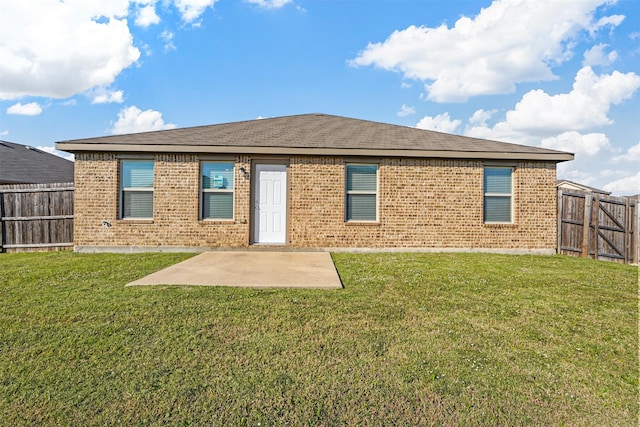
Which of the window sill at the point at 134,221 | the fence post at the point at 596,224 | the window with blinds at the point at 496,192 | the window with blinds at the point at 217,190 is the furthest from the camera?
the window with blinds at the point at 496,192

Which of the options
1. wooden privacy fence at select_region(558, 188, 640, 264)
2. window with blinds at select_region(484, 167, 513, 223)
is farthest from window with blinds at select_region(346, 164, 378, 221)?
wooden privacy fence at select_region(558, 188, 640, 264)

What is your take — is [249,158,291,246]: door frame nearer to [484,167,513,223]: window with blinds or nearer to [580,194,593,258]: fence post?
[484,167,513,223]: window with blinds

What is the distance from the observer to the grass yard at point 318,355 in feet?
7.78

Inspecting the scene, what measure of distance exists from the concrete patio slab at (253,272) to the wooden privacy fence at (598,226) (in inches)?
272

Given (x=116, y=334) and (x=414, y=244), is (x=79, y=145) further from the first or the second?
(x=414, y=244)

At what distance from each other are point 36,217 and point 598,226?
15.7m

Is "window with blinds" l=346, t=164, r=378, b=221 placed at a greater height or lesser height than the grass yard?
greater

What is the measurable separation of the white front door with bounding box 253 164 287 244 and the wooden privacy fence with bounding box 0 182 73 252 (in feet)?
17.5

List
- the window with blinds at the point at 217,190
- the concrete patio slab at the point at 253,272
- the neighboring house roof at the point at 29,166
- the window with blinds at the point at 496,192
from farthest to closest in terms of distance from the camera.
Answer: the neighboring house roof at the point at 29,166 < the window with blinds at the point at 496,192 < the window with blinds at the point at 217,190 < the concrete patio slab at the point at 253,272

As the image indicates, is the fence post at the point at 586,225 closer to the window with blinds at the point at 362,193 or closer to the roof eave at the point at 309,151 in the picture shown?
the roof eave at the point at 309,151

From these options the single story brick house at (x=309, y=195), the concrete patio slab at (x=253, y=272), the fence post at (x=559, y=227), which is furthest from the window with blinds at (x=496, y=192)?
the concrete patio slab at (x=253, y=272)

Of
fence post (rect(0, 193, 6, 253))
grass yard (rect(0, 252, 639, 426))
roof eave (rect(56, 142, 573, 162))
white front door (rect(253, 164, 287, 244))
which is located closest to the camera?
grass yard (rect(0, 252, 639, 426))

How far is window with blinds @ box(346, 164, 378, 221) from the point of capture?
Result: 9.45m

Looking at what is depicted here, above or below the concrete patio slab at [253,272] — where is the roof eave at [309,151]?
above
